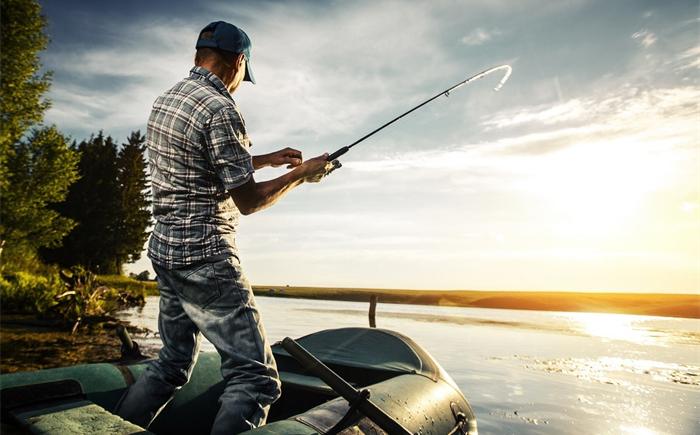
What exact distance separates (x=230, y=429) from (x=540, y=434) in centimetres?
654

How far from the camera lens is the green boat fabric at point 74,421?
1.81 m

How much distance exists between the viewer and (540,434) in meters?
6.86

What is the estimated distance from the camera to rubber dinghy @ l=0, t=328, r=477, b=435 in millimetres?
2025

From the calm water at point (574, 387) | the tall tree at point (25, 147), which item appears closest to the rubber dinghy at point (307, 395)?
the calm water at point (574, 387)

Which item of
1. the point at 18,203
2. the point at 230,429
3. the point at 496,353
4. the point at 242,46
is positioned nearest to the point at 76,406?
the point at 230,429

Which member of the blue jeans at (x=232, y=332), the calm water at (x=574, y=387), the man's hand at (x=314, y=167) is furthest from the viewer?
the calm water at (x=574, y=387)

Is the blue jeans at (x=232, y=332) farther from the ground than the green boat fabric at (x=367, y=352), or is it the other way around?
the blue jeans at (x=232, y=332)

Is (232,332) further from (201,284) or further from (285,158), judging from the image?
(285,158)

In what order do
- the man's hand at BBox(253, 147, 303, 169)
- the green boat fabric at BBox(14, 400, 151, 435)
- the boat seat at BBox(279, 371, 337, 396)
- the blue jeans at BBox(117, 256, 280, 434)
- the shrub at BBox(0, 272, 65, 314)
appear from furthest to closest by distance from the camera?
the shrub at BBox(0, 272, 65, 314) → the boat seat at BBox(279, 371, 337, 396) → the man's hand at BBox(253, 147, 303, 169) → the blue jeans at BBox(117, 256, 280, 434) → the green boat fabric at BBox(14, 400, 151, 435)

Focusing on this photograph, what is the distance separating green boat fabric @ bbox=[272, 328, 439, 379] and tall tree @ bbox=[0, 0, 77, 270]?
1670cm

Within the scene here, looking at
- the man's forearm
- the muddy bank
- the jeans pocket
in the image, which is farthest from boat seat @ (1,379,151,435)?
Answer: the muddy bank

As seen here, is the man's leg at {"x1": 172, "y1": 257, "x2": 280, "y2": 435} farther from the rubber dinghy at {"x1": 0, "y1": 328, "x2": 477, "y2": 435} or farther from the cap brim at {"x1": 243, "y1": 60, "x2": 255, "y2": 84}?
the cap brim at {"x1": 243, "y1": 60, "x2": 255, "y2": 84}

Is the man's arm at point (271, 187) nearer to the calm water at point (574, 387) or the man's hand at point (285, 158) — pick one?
the man's hand at point (285, 158)

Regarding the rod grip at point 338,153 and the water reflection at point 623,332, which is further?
the water reflection at point 623,332
